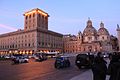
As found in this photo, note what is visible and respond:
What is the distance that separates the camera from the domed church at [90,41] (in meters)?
143

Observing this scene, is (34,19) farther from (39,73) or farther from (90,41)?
(39,73)

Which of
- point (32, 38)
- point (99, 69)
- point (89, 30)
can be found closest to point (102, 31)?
point (89, 30)

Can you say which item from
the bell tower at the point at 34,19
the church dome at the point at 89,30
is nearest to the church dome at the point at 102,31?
the church dome at the point at 89,30

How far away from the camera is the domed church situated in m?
143

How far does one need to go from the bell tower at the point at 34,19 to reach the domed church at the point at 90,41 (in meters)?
31.6

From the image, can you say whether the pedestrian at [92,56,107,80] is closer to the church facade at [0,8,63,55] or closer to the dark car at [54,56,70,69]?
the dark car at [54,56,70,69]

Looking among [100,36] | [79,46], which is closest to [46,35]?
[79,46]

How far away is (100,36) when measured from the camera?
149 m

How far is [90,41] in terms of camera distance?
483ft

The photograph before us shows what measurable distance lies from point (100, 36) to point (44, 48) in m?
50.5

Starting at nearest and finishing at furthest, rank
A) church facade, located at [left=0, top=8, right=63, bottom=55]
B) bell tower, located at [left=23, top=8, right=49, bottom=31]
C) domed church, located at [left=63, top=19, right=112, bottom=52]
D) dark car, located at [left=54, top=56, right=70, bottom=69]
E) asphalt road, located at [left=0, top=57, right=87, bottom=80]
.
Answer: asphalt road, located at [left=0, top=57, right=87, bottom=80] → dark car, located at [left=54, top=56, right=70, bottom=69] → church facade, located at [left=0, top=8, right=63, bottom=55] → bell tower, located at [left=23, top=8, right=49, bottom=31] → domed church, located at [left=63, top=19, right=112, bottom=52]

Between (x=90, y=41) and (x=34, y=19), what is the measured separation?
146 feet

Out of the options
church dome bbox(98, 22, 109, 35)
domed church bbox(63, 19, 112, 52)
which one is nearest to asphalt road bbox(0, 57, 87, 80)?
domed church bbox(63, 19, 112, 52)

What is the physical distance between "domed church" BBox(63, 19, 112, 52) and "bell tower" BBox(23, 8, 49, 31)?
31.6m
